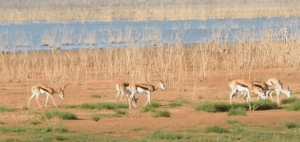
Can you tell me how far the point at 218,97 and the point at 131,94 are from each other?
4232 mm

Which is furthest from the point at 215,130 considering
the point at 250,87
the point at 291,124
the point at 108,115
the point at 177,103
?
the point at 177,103

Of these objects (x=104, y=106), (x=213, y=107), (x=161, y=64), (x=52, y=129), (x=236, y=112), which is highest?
(x=161, y=64)

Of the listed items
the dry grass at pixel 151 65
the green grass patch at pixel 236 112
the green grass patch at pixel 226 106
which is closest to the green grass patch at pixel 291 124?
the green grass patch at pixel 236 112

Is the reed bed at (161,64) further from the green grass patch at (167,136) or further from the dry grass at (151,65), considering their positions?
the green grass patch at (167,136)

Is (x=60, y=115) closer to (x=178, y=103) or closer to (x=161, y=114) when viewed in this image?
(x=161, y=114)

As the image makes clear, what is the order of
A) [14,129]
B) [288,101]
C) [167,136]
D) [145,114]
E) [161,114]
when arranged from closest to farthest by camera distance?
1. [167,136]
2. [14,129]
3. [161,114]
4. [145,114]
5. [288,101]

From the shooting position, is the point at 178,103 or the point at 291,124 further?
the point at 178,103

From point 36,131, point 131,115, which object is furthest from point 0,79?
point 36,131

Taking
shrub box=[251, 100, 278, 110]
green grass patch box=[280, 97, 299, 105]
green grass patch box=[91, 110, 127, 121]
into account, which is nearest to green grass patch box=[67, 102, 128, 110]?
green grass patch box=[91, 110, 127, 121]

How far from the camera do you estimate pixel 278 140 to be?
13.8 m

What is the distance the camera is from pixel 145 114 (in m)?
19.4

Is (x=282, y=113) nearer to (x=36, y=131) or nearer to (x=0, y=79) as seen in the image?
(x=36, y=131)

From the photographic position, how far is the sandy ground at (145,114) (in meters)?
17.5

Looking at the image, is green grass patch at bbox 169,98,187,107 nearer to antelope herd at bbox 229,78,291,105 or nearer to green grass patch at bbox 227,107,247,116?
antelope herd at bbox 229,78,291,105
